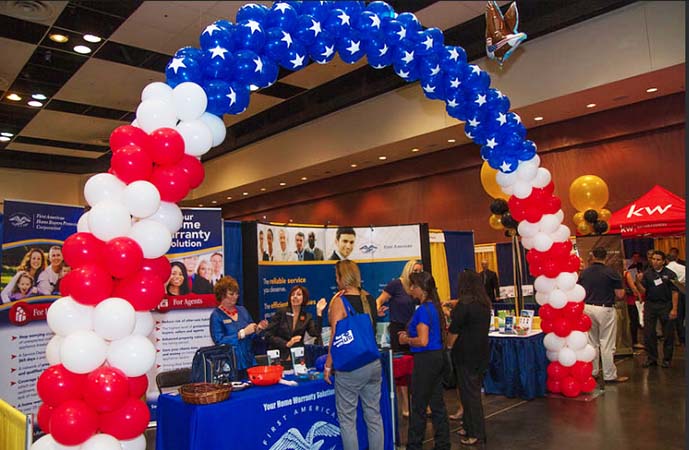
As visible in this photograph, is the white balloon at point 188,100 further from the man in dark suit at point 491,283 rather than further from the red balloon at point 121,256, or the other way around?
the man in dark suit at point 491,283

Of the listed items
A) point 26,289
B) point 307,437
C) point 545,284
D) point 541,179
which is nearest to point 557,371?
point 545,284

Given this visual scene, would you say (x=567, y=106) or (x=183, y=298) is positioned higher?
(x=567, y=106)

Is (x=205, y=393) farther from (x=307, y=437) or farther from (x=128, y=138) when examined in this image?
(x=128, y=138)

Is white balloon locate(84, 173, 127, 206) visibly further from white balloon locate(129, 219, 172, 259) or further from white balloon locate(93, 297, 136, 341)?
white balloon locate(93, 297, 136, 341)

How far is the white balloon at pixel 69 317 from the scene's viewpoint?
265cm

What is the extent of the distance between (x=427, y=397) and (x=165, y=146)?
2398 millimetres

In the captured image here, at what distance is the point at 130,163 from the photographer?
2805 mm

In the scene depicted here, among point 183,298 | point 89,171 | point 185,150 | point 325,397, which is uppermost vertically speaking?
point 89,171

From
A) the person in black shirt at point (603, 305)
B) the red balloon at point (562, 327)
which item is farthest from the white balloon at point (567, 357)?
the person in black shirt at point (603, 305)

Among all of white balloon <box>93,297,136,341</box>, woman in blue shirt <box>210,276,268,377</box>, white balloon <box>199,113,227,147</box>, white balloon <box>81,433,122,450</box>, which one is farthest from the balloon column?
white balloon <box>81,433,122,450</box>

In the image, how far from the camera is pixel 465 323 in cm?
396

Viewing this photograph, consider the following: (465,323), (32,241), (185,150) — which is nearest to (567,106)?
(465,323)

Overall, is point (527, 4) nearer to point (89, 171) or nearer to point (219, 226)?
point (219, 226)

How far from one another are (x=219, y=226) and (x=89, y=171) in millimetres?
9279
